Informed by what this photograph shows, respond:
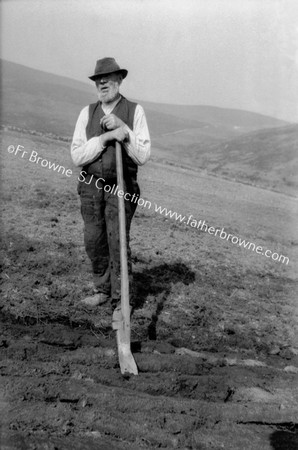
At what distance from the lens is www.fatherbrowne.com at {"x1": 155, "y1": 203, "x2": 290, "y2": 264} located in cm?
873

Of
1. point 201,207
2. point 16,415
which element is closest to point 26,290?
point 16,415

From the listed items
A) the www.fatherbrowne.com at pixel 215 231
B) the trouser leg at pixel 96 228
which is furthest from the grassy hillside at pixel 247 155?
the trouser leg at pixel 96 228

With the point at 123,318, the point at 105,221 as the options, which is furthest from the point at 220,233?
the point at 123,318

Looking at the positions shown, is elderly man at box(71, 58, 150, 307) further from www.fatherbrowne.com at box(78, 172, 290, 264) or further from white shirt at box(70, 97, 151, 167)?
www.fatherbrowne.com at box(78, 172, 290, 264)

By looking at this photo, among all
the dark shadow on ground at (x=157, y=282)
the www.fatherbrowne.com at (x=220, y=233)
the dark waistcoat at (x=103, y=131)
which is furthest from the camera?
the www.fatherbrowne.com at (x=220, y=233)

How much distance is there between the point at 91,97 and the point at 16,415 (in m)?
65.9

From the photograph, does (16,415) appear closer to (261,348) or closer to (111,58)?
(261,348)

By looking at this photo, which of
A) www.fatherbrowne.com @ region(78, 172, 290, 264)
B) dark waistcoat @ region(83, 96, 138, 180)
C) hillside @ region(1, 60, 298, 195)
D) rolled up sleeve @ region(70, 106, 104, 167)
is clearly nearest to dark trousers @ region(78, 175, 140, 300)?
dark waistcoat @ region(83, 96, 138, 180)

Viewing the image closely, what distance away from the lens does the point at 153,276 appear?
6.24m

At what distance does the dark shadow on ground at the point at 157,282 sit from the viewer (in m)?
5.27

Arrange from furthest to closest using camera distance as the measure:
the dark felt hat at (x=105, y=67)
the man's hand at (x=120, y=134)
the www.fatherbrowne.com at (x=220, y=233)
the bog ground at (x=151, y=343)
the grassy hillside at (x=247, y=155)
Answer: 1. the grassy hillside at (x=247, y=155)
2. the www.fatherbrowne.com at (x=220, y=233)
3. the dark felt hat at (x=105, y=67)
4. the man's hand at (x=120, y=134)
5. the bog ground at (x=151, y=343)

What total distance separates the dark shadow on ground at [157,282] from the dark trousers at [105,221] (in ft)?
1.66

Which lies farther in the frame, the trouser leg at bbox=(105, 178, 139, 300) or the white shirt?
the trouser leg at bbox=(105, 178, 139, 300)

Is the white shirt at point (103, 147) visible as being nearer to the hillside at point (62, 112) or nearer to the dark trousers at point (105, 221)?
the dark trousers at point (105, 221)
